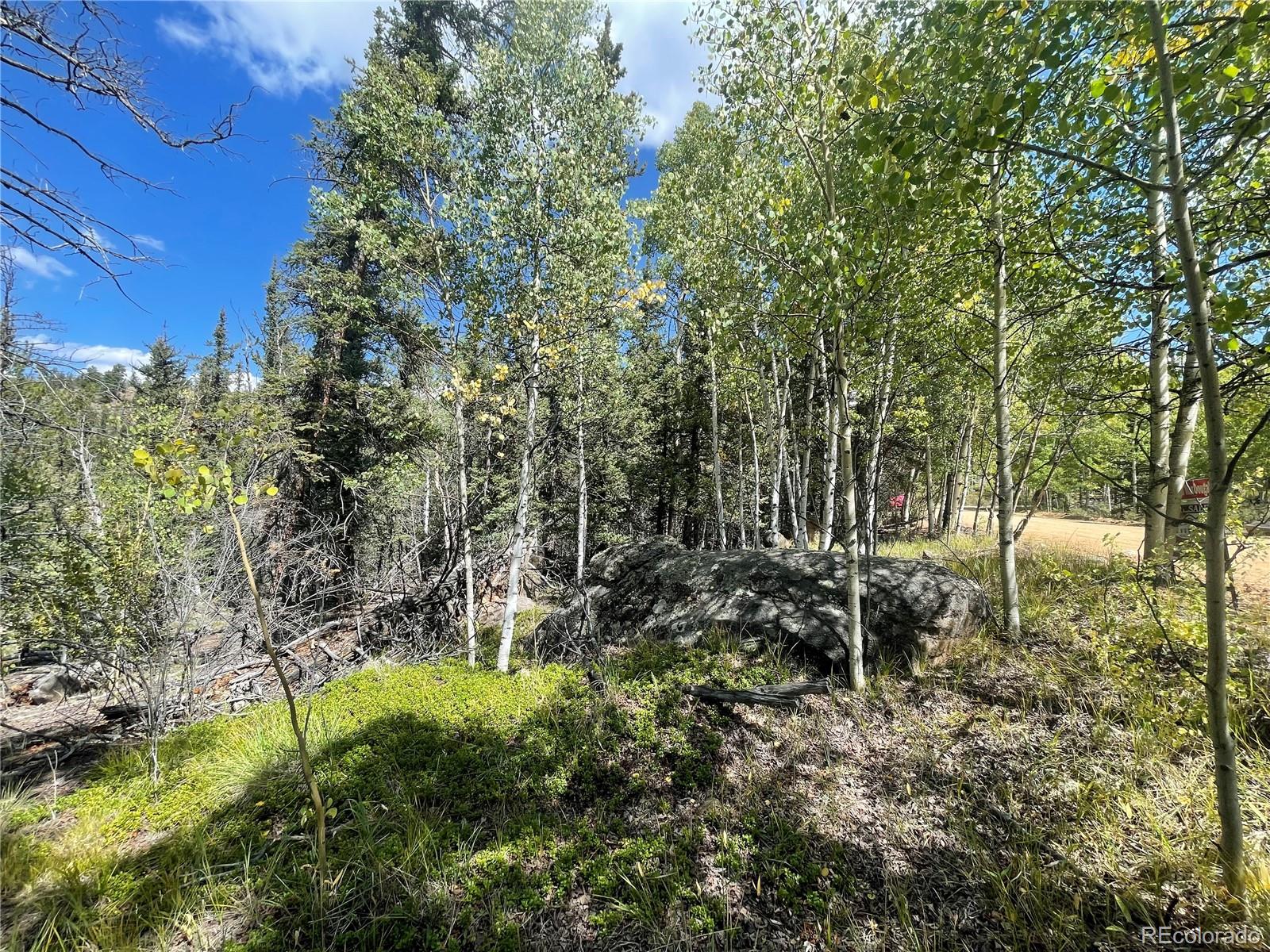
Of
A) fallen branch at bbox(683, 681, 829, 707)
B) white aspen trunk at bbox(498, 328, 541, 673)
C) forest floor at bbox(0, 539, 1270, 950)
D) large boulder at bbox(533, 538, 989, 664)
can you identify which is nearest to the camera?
forest floor at bbox(0, 539, 1270, 950)

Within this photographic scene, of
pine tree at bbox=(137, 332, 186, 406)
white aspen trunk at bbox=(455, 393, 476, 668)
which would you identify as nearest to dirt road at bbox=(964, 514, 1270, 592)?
white aspen trunk at bbox=(455, 393, 476, 668)

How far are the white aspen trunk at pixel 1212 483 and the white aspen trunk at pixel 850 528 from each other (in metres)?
1.88

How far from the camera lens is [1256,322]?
1848 mm

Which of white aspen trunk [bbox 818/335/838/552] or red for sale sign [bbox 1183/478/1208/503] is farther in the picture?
white aspen trunk [bbox 818/335/838/552]

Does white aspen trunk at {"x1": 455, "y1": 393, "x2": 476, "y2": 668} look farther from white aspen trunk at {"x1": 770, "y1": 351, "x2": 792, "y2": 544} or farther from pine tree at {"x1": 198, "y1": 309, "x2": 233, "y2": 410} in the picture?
pine tree at {"x1": 198, "y1": 309, "x2": 233, "y2": 410}

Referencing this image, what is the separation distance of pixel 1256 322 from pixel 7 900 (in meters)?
6.77

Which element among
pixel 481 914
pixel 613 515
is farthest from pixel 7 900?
pixel 613 515

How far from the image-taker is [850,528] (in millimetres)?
3760

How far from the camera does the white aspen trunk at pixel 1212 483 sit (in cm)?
163

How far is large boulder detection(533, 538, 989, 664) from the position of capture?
456 cm

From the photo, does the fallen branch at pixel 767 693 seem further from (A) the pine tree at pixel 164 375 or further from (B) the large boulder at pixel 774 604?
(A) the pine tree at pixel 164 375

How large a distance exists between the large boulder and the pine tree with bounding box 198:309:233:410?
14.9 metres

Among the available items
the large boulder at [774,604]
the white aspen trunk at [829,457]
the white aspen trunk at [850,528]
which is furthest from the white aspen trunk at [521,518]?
the white aspen trunk at [850,528]

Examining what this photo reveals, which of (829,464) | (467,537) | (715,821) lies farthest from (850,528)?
(467,537)
